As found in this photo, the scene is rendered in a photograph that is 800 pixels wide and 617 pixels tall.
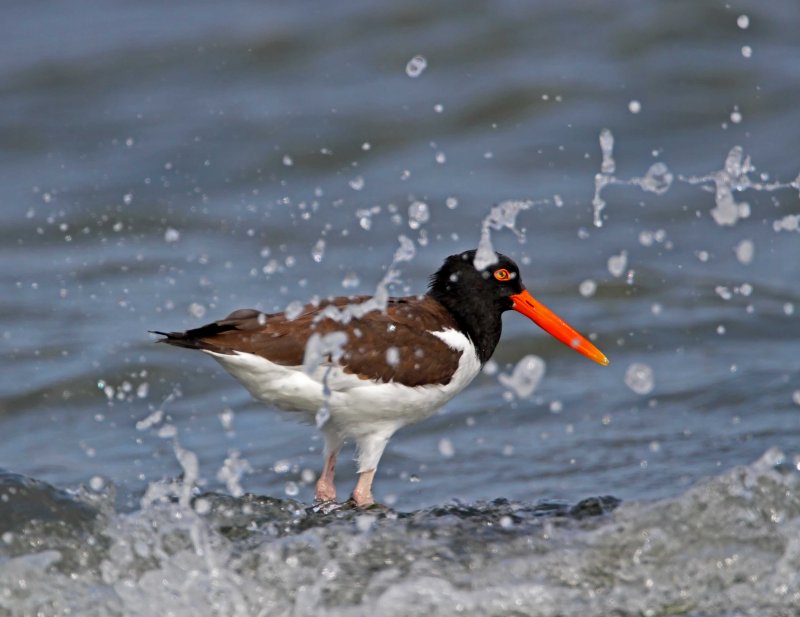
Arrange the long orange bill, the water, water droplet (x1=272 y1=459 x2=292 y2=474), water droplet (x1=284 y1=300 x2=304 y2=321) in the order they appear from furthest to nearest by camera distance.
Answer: water droplet (x1=272 y1=459 x2=292 y2=474), the long orange bill, water droplet (x1=284 y1=300 x2=304 y2=321), the water

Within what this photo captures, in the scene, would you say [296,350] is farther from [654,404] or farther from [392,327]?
[654,404]

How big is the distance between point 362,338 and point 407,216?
15.0ft

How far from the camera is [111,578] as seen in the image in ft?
14.9

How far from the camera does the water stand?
464cm

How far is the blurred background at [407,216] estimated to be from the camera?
6512 mm

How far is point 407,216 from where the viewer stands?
970cm

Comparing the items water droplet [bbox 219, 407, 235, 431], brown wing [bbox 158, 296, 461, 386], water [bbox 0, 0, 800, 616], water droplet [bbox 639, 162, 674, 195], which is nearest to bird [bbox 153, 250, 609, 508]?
brown wing [bbox 158, 296, 461, 386]

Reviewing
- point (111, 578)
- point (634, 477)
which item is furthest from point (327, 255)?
point (111, 578)

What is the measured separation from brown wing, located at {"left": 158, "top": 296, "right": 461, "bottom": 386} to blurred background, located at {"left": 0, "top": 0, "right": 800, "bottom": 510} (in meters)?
0.27

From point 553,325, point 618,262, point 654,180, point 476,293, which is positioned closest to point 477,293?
point 476,293

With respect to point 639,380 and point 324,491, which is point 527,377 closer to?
point 639,380

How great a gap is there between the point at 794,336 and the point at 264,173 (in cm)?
467

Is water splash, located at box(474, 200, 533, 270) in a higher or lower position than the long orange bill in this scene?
Result: higher

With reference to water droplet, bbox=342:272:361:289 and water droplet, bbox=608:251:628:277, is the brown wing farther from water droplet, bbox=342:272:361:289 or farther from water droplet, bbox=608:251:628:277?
A: water droplet, bbox=608:251:628:277
